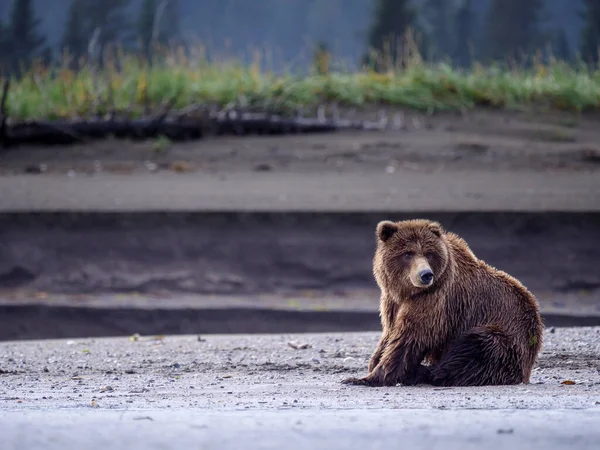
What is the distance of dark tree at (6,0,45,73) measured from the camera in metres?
21.8

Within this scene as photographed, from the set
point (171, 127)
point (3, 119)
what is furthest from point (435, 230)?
point (3, 119)

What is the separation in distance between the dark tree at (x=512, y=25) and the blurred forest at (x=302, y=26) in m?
0.03

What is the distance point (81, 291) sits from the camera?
36.7 feet

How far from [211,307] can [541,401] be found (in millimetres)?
5951

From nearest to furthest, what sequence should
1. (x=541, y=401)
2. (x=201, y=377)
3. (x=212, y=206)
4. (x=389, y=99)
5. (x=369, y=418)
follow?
(x=369, y=418) → (x=541, y=401) → (x=201, y=377) → (x=212, y=206) → (x=389, y=99)

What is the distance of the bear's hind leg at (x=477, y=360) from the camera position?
5457mm

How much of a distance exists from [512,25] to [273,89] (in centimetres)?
1622

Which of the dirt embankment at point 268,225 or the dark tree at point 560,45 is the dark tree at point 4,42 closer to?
the dirt embankment at point 268,225

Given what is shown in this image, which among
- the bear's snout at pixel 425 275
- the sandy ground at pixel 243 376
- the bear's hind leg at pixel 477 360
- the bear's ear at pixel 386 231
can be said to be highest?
the bear's ear at pixel 386 231

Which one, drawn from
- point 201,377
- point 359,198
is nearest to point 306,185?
point 359,198

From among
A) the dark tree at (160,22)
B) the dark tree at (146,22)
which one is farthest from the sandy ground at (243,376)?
the dark tree at (146,22)

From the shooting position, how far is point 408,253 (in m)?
5.48

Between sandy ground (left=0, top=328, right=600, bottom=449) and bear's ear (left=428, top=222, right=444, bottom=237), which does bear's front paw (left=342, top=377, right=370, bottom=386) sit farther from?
bear's ear (left=428, top=222, right=444, bottom=237)

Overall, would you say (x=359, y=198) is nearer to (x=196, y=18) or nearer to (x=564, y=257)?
(x=564, y=257)
